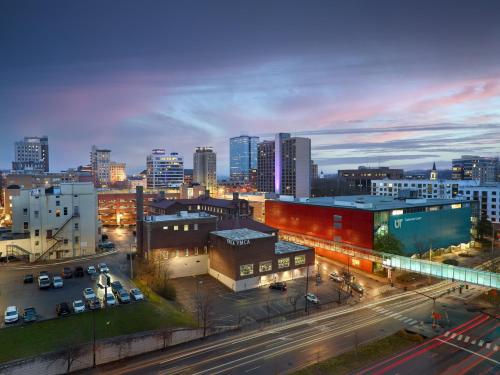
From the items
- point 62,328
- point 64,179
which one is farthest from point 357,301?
point 64,179

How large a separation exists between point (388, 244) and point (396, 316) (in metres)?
19.7

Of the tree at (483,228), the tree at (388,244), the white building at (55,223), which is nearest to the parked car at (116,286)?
the white building at (55,223)

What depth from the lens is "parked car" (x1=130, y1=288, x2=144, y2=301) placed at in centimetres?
4184

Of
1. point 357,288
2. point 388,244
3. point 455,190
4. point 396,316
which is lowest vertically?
point 396,316

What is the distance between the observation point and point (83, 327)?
112ft

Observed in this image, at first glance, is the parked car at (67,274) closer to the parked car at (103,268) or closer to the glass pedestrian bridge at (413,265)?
the parked car at (103,268)

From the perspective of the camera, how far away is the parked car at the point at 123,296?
40.9 m

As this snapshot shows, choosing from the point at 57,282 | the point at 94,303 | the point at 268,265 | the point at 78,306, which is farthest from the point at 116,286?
the point at 268,265

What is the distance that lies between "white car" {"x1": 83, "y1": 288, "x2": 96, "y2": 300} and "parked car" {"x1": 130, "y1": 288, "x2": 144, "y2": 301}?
441 centimetres

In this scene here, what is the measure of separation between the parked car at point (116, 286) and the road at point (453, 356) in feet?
100

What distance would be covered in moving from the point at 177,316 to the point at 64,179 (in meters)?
122

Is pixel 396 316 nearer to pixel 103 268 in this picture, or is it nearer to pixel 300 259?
pixel 300 259

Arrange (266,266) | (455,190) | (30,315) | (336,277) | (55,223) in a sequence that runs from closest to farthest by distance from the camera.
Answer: (30,315) → (266,266) → (336,277) → (55,223) → (455,190)

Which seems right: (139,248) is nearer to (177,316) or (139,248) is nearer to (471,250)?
(177,316)
